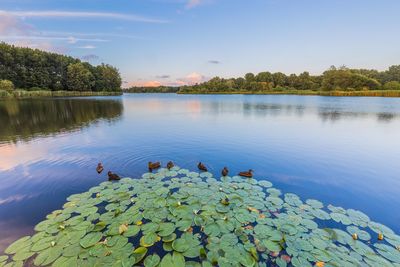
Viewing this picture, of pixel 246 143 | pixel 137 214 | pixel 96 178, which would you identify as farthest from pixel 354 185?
pixel 96 178

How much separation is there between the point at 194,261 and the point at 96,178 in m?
5.45

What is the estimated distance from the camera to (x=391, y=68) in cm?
8306

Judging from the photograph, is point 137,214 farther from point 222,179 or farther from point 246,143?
point 246,143

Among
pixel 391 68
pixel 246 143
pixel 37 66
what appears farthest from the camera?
pixel 391 68

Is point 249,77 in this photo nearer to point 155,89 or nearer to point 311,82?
point 311,82

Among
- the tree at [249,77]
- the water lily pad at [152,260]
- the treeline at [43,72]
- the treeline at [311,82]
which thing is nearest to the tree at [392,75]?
the treeline at [311,82]

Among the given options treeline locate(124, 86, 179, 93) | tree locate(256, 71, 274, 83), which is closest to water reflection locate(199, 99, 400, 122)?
tree locate(256, 71, 274, 83)

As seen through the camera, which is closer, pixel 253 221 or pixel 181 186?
pixel 253 221

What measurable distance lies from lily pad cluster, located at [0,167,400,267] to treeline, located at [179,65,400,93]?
8204 centimetres

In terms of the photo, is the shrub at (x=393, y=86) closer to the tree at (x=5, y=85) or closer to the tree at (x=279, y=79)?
the tree at (x=279, y=79)

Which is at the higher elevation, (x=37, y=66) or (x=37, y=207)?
(x=37, y=66)

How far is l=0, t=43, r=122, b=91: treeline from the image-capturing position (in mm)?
61188

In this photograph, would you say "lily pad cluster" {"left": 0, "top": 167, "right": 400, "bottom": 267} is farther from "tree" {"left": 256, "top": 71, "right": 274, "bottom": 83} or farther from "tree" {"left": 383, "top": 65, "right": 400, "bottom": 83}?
"tree" {"left": 256, "top": 71, "right": 274, "bottom": 83}

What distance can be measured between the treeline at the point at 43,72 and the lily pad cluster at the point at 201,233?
6776cm
